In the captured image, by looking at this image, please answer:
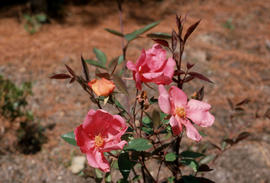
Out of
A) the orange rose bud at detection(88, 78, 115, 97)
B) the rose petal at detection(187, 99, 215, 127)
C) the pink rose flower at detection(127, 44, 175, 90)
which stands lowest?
the rose petal at detection(187, 99, 215, 127)

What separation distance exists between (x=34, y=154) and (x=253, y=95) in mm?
1795

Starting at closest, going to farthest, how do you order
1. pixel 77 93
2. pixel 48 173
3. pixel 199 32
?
1. pixel 48 173
2. pixel 77 93
3. pixel 199 32

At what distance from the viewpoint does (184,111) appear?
0.87 meters

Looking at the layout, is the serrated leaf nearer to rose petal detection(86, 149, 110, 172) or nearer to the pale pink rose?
the pale pink rose

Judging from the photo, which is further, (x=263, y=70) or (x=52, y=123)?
(x=263, y=70)

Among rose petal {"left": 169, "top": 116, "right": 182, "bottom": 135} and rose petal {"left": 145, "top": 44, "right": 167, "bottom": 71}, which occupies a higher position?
rose petal {"left": 145, "top": 44, "right": 167, "bottom": 71}

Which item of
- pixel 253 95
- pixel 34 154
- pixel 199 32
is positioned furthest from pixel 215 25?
pixel 34 154

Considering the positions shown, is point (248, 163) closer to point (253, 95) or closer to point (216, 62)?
point (253, 95)

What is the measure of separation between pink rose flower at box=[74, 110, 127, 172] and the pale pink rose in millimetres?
145

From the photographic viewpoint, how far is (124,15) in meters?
3.63

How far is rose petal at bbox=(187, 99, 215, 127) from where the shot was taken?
891 millimetres

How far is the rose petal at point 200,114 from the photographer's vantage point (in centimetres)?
89

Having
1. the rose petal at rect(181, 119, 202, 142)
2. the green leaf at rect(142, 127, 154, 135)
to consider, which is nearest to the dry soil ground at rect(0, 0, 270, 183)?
the green leaf at rect(142, 127, 154, 135)

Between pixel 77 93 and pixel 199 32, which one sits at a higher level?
pixel 199 32
